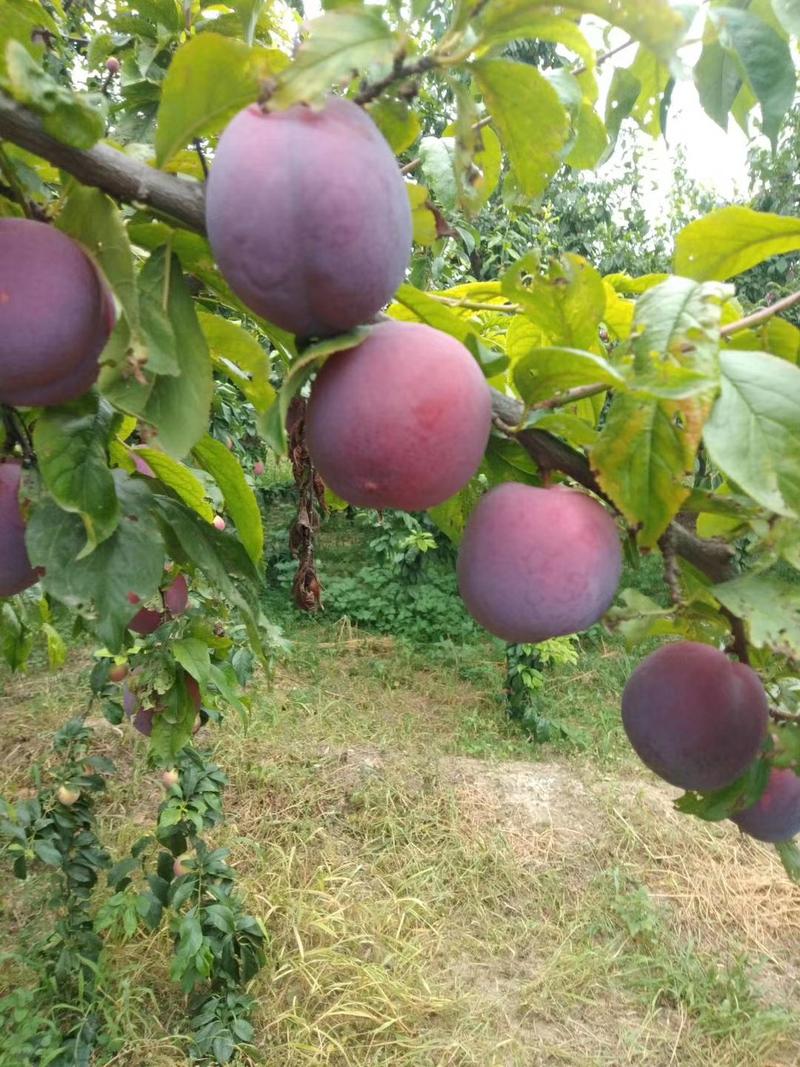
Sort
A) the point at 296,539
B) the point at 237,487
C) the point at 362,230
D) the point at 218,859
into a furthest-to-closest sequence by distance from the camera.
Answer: the point at 218,859
the point at 296,539
the point at 237,487
the point at 362,230

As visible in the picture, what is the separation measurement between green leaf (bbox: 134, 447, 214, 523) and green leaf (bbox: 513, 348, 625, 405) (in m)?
0.46

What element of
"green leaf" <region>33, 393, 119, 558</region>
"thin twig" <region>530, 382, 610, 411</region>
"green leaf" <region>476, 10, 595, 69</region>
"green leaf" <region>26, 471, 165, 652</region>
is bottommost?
"green leaf" <region>26, 471, 165, 652</region>

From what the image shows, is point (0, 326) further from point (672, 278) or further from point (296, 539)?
point (296, 539)

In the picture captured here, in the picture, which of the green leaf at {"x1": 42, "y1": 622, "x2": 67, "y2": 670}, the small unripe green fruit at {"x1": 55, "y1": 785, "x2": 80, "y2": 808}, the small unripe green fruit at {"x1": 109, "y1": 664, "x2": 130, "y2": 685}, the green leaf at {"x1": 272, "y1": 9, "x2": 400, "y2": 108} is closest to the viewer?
the green leaf at {"x1": 272, "y1": 9, "x2": 400, "y2": 108}

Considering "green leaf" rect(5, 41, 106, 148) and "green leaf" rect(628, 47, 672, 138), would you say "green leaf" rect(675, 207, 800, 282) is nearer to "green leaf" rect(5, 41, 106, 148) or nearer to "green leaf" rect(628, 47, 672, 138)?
"green leaf" rect(628, 47, 672, 138)

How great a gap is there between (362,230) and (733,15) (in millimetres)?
442

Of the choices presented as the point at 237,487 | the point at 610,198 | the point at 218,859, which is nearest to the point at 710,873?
the point at 218,859

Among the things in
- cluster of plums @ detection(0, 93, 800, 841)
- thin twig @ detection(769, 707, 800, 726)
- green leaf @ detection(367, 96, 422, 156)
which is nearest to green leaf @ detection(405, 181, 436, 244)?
green leaf @ detection(367, 96, 422, 156)

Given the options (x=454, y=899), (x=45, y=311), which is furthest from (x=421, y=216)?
(x=454, y=899)

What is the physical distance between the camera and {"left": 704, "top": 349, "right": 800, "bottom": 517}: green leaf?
0.50 meters

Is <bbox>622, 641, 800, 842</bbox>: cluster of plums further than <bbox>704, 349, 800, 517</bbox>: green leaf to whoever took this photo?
Yes

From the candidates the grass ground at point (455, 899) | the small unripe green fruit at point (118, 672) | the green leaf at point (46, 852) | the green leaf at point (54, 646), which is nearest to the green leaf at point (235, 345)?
the green leaf at point (54, 646)

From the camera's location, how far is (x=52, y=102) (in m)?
0.50

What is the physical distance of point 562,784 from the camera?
13.0 ft
